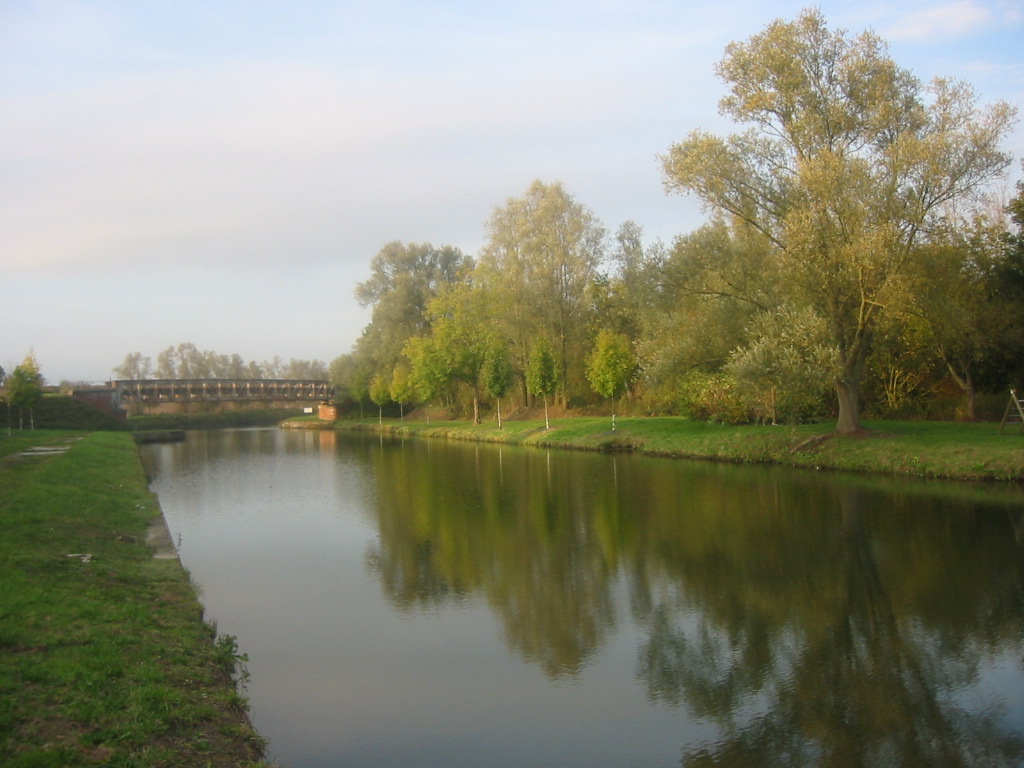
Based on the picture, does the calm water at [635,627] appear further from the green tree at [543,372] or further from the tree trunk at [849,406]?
the green tree at [543,372]

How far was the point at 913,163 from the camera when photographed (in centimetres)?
2298

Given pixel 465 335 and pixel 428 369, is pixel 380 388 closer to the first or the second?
pixel 428 369

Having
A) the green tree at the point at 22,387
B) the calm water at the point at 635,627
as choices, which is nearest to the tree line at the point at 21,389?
the green tree at the point at 22,387

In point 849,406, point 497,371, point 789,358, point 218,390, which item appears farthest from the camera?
point 218,390

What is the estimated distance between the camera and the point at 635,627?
9.55 meters

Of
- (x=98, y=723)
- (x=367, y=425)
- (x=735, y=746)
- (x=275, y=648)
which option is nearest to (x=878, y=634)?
(x=735, y=746)

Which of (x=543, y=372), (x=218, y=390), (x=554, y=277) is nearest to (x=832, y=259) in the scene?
(x=543, y=372)

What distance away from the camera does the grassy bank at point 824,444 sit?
2102cm

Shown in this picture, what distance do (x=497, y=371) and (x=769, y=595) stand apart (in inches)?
1451

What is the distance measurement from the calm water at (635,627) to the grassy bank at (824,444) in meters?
1.97

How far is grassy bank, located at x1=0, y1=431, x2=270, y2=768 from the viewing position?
229 inches

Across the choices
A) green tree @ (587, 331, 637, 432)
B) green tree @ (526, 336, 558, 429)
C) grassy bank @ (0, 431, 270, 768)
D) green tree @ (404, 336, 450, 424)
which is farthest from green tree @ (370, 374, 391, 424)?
grassy bank @ (0, 431, 270, 768)

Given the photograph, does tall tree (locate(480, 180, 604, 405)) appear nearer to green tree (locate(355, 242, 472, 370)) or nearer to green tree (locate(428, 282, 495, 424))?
green tree (locate(428, 282, 495, 424))

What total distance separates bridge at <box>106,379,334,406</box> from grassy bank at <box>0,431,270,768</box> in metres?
68.5
